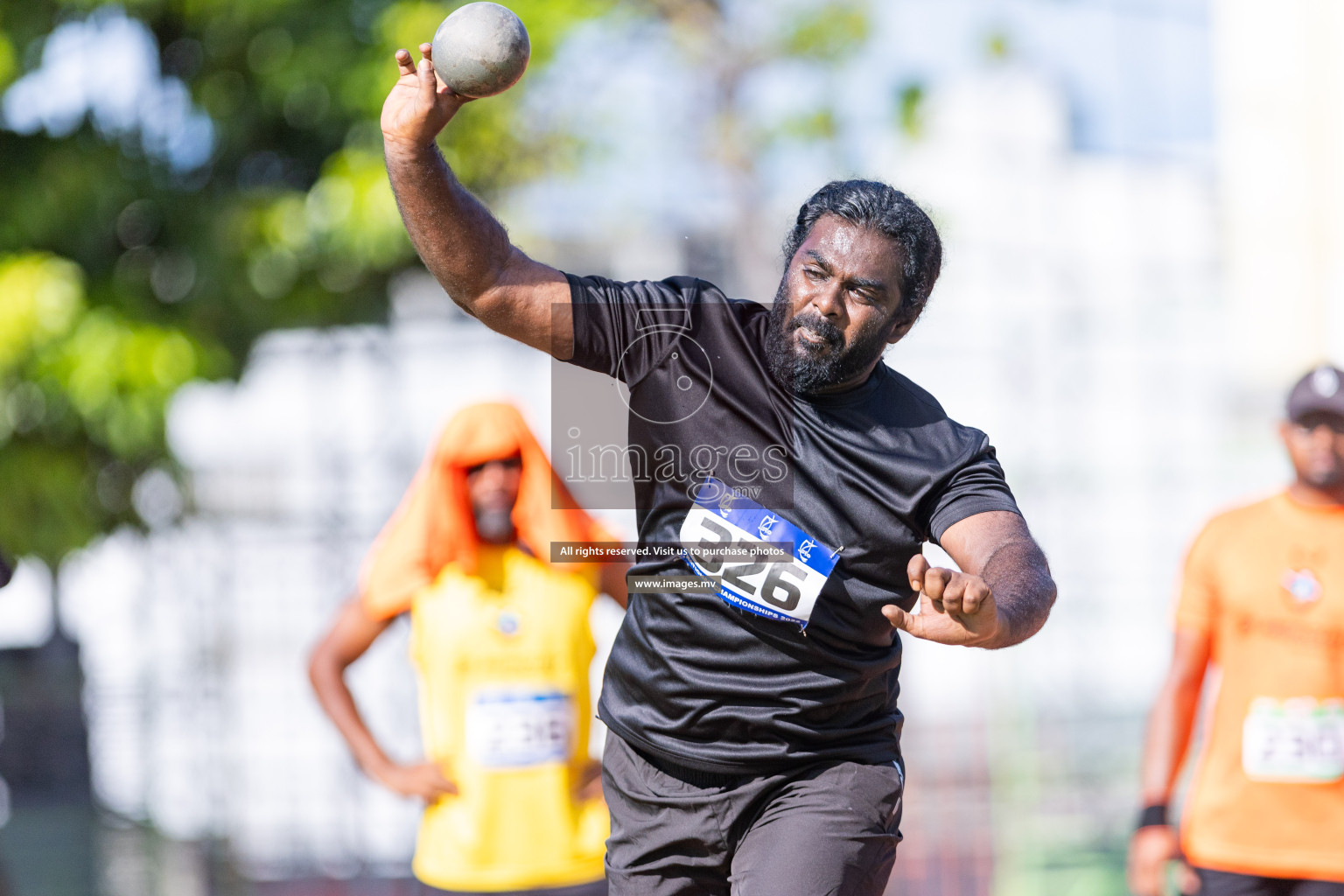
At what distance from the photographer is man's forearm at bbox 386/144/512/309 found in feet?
8.27

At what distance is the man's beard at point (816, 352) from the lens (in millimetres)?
2672

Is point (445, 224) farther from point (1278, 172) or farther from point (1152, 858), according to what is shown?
point (1278, 172)

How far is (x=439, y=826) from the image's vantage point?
4758 millimetres

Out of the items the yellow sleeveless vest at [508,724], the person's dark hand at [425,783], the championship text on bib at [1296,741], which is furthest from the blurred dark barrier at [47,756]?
the championship text on bib at [1296,741]

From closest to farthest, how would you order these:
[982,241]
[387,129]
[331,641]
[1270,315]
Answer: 1. [387,129]
2. [331,641]
3. [982,241]
4. [1270,315]

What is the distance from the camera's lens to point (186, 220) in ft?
24.0

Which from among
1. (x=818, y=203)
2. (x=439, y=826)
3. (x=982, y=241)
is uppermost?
(x=982, y=241)

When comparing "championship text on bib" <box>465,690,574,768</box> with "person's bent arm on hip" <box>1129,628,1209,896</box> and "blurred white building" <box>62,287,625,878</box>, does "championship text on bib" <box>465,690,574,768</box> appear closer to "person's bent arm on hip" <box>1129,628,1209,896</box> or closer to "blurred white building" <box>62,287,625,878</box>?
"person's bent arm on hip" <box>1129,628,1209,896</box>

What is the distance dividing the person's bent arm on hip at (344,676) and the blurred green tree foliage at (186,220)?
2.13 m

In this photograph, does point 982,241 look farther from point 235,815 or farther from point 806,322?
point 806,322

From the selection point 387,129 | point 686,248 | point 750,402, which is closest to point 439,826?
point 750,402

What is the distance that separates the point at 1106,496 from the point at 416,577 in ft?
18.9

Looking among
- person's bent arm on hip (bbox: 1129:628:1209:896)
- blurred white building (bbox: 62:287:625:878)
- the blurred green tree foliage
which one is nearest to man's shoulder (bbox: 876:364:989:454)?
person's bent arm on hip (bbox: 1129:628:1209:896)

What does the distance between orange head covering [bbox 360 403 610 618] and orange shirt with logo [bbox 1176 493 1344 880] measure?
2087 mm
